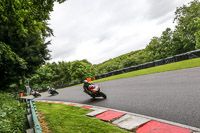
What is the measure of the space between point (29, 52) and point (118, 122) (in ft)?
30.1

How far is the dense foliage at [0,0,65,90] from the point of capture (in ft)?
16.9

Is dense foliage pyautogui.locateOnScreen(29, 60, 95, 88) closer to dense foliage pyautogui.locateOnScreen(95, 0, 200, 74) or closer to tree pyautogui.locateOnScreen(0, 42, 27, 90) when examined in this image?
dense foliage pyautogui.locateOnScreen(95, 0, 200, 74)

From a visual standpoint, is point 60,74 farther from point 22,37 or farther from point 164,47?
point 22,37

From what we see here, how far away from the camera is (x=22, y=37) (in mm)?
10102

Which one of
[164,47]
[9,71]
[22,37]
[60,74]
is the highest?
[164,47]

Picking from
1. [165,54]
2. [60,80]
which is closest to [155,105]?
[165,54]

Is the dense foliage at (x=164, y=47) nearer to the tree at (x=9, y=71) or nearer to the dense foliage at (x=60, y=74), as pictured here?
the dense foliage at (x=60, y=74)

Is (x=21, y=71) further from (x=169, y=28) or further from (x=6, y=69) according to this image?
(x=169, y=28)

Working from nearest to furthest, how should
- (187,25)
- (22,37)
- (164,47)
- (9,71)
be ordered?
(9,71) < (22,37) < (187,25) < (164,47)

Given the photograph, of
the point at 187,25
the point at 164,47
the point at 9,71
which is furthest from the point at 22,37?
the point at 164,47

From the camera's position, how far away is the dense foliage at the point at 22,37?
516 cm

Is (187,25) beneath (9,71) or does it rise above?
above

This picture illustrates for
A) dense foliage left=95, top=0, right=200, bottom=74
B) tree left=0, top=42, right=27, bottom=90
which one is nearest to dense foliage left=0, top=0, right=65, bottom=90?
tree left=0, top=42, right=27, bottom=90

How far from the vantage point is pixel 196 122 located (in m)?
3.39
